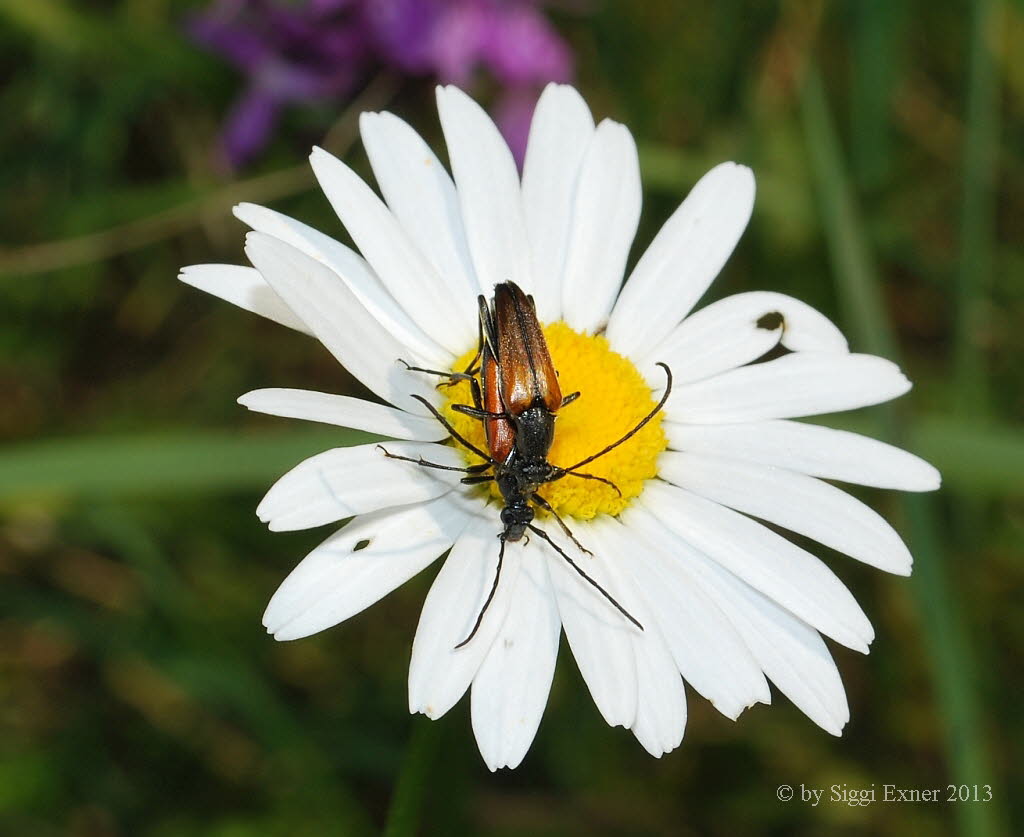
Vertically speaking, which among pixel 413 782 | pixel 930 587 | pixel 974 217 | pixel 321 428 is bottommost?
pixel 413 782

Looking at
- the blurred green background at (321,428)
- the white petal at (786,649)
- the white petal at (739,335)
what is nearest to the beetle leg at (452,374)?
the white petal at (739,335)

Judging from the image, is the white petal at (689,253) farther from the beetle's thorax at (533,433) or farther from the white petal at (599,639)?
the white petal at (599,639)

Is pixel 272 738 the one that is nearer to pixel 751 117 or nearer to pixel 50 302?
pixel 50 302

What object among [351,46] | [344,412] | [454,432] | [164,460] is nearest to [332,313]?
[344,412]

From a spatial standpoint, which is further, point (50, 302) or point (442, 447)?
point (50, 302)

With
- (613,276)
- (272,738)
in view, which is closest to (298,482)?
(613,276)

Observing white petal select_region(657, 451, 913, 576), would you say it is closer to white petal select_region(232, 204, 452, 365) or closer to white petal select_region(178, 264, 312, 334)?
white petal select_region(232, 204, 452, 365)

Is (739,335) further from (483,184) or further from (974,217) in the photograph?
(974,217)
